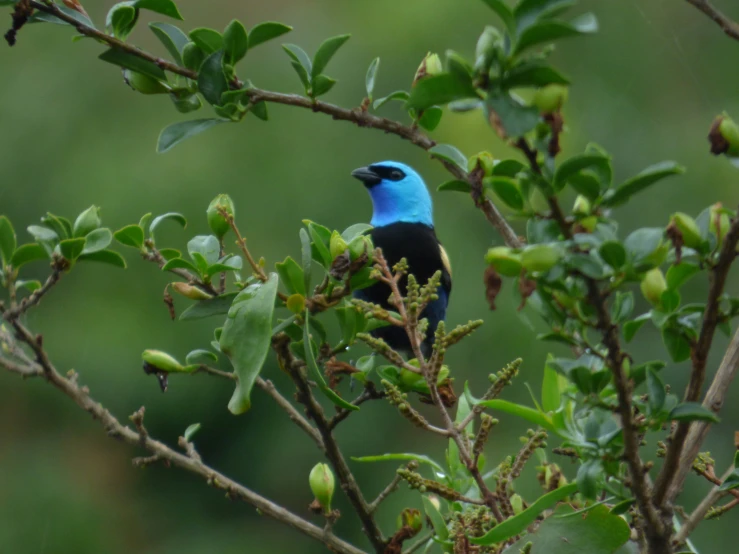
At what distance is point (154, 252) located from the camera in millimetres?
1176

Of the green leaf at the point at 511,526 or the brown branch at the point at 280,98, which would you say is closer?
the green leaf at the point at 511,526

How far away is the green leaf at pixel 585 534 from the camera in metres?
0.84

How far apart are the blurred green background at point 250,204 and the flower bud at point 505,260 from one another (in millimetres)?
4262

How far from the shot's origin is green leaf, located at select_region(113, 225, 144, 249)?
44.6 inches

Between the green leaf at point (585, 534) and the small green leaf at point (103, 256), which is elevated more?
the small green leaf at point (103, 256)

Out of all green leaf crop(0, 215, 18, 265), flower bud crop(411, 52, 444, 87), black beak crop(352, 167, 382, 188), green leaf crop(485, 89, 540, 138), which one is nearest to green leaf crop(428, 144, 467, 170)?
flower bud crop(411, 52, 444, 87)

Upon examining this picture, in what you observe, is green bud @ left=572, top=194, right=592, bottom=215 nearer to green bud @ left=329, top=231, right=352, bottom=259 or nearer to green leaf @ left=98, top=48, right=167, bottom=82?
green bud @ left=329, top=231, right=352, bottom=259

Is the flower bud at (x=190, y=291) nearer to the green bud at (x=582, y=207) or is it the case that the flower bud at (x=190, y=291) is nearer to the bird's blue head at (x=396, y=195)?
the green bud at (x=582, y=207)

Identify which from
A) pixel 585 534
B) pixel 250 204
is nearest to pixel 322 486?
pixel 585 534

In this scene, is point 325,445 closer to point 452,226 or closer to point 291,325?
point 291,325

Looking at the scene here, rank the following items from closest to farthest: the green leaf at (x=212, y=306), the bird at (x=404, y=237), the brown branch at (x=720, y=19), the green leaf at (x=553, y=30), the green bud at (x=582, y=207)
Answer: the green leaf at (x=553, y=30) → the green bud at (x=582, y=207) → the brown branch at (x=720, y=19) → the green leaf at (x=212, y=306) → the bird at (x=404, y=237)

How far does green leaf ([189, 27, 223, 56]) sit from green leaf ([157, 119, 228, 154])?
75mm

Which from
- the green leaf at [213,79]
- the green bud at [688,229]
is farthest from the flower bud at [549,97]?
the green leaf at [213,79]

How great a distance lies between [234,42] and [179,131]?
4.7 inches
